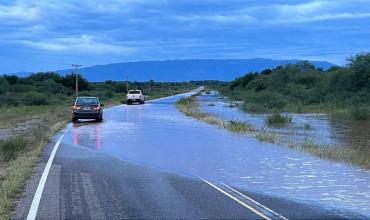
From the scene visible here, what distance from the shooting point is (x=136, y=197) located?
10.6m

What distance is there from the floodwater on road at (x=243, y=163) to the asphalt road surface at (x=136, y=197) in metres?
0.71

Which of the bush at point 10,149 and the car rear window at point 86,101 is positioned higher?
the car rear window at point 86,101

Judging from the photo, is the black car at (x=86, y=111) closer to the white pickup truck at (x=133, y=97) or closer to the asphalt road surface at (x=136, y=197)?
the asphalt road surface at (x=136, y=197)

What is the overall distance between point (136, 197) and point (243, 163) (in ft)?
19.9

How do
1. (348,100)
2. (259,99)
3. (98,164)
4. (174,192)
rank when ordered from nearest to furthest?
(174,192), (98,164), (348,100), (259,99)

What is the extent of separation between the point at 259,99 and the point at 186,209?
61788mm

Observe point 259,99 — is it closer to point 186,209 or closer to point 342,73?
point 342,73

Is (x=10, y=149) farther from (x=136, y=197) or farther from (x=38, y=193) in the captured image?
(x=136, y=197)

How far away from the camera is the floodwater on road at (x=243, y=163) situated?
38.0 feet

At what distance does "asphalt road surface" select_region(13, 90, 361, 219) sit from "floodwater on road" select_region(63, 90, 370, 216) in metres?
0.71

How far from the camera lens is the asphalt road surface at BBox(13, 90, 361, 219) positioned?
9.16m

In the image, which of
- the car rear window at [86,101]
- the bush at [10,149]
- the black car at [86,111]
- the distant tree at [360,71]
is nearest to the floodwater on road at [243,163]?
the bush at [10,149]

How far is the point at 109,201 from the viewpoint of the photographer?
33.5 feet

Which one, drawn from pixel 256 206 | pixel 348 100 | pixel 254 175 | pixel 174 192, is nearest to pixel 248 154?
pixel 254 175
